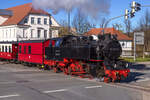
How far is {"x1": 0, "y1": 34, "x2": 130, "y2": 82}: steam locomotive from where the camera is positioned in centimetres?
1267

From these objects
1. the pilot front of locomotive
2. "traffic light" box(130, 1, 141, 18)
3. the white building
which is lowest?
the pilot front of locomotive

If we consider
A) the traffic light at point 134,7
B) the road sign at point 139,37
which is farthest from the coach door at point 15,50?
the road sign at point 139,37

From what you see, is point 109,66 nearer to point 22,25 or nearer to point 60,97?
point 60,97

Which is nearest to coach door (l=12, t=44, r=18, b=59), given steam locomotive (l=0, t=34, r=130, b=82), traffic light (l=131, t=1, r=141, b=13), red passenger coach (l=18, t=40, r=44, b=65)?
red passenger coach (l=18, t=40, r=44, b=65)

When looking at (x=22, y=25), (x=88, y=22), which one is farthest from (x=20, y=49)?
(x=88, y=22)

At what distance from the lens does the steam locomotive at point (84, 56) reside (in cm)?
1267

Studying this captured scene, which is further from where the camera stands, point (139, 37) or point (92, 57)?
point (139, 37)

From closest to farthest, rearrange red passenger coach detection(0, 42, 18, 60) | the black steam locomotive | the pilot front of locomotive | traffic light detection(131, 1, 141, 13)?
Result: the pilot front of locomotive, the black steam locomotive, traffic light detection(131, 1, 141, 13), red passenger coach detection(0, 42, 18, 60)

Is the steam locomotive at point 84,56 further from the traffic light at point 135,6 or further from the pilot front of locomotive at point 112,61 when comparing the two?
the traffic light at point 135,6

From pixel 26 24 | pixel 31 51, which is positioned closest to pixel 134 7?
pixel 31 51

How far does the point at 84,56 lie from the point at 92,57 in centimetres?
65

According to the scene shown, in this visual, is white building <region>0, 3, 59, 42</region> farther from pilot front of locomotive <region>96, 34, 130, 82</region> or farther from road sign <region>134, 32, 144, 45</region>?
pilot front of locomotive <region>96, 34, 130, 82</region>

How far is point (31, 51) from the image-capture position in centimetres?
2100

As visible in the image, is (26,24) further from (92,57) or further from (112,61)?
(112,61)
